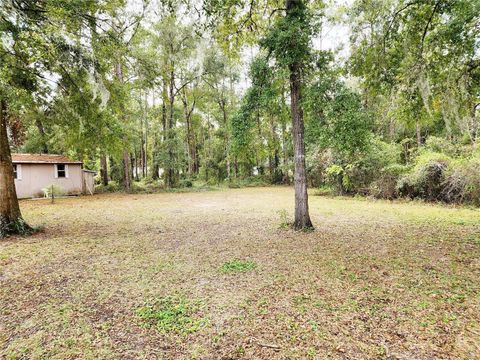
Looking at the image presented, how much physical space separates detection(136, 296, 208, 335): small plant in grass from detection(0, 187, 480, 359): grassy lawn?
15mm

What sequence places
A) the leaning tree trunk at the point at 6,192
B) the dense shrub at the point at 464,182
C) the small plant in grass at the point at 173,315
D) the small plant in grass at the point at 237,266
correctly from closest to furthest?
the small plant in grass at the point at 173,315, the small plant in grass at the point at 237,266, the leaning tree trunk at the point at 6,192, the dense shrub at the point at 464,182

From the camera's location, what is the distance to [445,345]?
2.44 metres

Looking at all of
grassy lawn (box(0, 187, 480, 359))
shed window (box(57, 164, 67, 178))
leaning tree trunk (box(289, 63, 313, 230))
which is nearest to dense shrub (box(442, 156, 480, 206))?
grassy lawn (box(0, 187, 480, 359))

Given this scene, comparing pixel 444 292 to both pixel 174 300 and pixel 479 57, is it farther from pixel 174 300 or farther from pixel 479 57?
pixel 479 57

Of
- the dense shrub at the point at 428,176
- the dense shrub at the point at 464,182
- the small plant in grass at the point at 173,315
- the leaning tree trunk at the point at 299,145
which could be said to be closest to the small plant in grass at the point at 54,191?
the leaning tree trunk at the point at 299,145

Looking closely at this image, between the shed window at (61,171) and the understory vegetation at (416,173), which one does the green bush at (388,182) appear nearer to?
the understory vegetation at (416,173)

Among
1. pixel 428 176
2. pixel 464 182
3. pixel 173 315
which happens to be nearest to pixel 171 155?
pixel 428 176

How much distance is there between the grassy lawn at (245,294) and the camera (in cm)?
252

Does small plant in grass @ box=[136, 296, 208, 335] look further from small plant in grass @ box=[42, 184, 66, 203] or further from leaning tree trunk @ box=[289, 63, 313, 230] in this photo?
small plant in grass @ box=[42, 184, 66, 203]

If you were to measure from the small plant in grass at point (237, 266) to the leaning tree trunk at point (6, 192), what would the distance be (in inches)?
232

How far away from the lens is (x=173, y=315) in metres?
3.04

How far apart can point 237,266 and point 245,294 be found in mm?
975

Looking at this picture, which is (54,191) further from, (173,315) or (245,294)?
(245,294)

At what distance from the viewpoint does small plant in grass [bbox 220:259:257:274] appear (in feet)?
14.3
